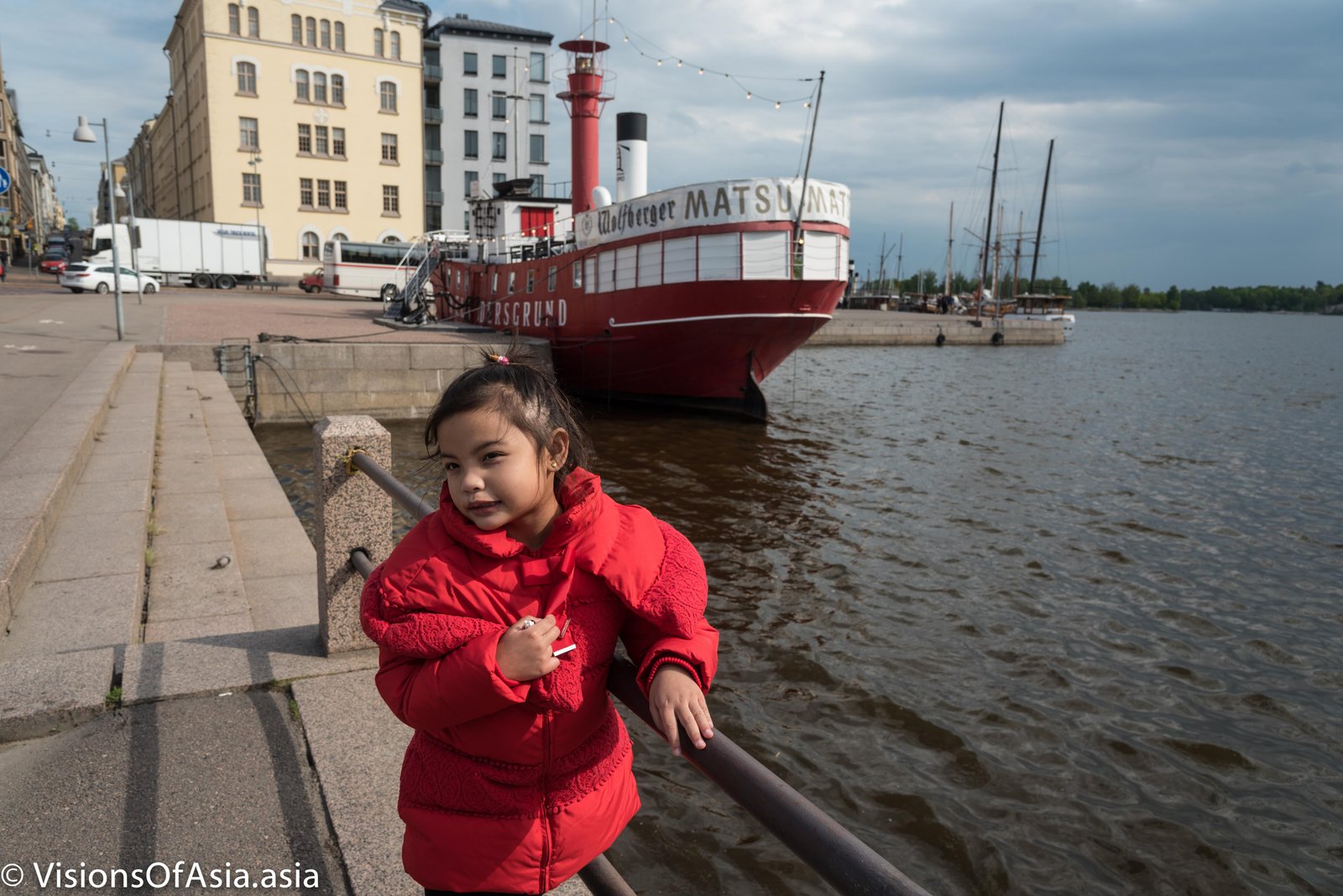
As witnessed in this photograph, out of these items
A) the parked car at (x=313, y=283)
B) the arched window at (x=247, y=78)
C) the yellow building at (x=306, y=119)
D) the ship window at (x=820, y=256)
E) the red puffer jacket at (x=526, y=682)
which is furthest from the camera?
the arched window at (x=247, y=78)

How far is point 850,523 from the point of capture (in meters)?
11.3

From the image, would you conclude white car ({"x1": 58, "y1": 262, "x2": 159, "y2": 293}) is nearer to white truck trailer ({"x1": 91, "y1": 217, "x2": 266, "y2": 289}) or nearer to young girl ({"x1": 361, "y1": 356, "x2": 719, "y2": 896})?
white truck trailer ({"x1": 91, "y1": 217, "x2": 266, "y2": 289})

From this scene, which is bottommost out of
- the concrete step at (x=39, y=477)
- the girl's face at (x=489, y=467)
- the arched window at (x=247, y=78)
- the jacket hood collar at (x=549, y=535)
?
the concrete step at (x=39, y=477)

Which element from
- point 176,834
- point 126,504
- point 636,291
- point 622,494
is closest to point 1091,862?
point 176,834

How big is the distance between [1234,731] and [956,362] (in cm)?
3183

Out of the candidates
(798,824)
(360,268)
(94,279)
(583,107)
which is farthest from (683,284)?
(360,268)

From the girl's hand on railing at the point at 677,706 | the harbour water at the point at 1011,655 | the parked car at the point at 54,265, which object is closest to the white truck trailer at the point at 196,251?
the parked car at the point at 54,265

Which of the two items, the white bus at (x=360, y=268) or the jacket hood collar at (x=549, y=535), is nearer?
the jacket hood collar at (x=549, y=535)

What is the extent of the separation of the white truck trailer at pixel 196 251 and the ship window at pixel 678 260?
36735mm

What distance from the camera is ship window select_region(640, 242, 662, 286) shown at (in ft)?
56.9

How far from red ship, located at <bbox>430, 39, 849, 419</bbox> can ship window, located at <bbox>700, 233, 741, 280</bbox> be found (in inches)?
0.8

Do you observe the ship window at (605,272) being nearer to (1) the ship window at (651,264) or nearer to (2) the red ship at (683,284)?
(2) the red ship at (683,284)

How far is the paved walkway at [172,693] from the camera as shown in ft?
9.34

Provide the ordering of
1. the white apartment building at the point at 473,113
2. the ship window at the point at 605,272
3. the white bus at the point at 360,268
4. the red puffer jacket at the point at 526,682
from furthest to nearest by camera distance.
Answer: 1. the white apartment building at the point at 473,113
2. the white bus at the point at 360,268
3. the ship window at the point at 605,272
4. the red puffer jacket at the point at 526,682
